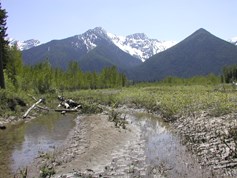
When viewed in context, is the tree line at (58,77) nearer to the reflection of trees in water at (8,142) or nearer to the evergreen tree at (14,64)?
the evergreen tree at (14,64)

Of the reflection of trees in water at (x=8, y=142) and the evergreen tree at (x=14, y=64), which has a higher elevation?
the evergreen tree at (x=14, y=64)

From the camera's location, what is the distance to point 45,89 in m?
82.8

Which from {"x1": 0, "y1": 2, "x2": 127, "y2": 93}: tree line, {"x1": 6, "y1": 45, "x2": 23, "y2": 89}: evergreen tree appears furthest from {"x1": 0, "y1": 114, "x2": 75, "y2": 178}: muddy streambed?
{"x1": 6, "y1": 45, "x2": 23, "y2": 89}: evergreen tree

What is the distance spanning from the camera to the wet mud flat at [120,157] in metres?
13.6

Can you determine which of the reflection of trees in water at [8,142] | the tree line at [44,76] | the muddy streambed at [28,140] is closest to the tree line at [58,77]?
the tree line at [44,76]

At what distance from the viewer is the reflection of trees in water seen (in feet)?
50.0

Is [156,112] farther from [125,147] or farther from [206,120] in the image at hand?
[125,147]

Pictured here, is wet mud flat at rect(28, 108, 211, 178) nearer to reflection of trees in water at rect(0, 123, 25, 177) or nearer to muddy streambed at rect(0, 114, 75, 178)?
muddy streambed at rect(0, 114, 75, 178)

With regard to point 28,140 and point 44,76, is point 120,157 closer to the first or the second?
point 28,140

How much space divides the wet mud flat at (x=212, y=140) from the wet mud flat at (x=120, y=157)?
0.52 metres

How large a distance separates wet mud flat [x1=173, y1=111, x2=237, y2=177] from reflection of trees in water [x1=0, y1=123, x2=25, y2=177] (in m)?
8.56

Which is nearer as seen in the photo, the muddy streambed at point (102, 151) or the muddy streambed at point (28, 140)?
the muddy streambed at point (102, 151)

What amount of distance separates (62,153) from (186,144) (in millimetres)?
6770

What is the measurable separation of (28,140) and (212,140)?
1171 centimetres
